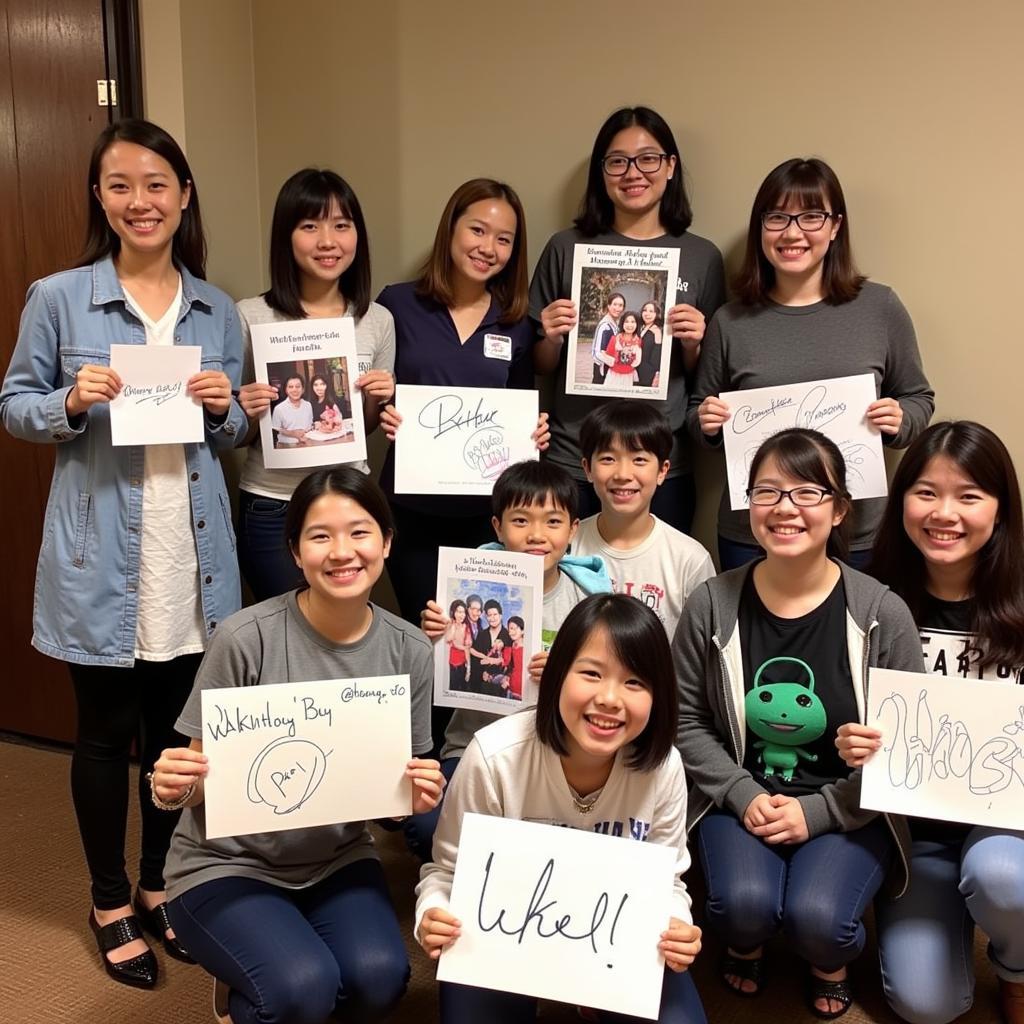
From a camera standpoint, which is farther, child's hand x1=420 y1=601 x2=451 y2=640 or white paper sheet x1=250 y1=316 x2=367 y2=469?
white paper sheet x1=250 y1=316 x2=367 y2=469

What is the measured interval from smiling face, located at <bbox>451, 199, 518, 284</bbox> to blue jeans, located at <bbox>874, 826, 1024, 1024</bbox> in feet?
5.45

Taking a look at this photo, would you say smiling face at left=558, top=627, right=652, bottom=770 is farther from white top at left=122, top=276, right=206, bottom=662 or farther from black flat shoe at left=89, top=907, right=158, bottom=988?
black flat shoe at left=89, top=907, right=158, bottom=988

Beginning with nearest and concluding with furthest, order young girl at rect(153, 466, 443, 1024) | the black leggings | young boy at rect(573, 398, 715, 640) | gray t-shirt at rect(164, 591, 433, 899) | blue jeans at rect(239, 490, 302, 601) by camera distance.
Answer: young girl at rect(153, 466, 443, 1024)
gray t-shirt at rect(164, 591, 433, 899)
the black leggings
young boy at rect(573, 398, 715, 640)
blue jeans at rect(239, 490, 302, 601)

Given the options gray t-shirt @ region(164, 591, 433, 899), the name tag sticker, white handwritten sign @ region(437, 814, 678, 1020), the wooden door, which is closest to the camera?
white handwritten sign @ region(437, 814, 678, 1020)

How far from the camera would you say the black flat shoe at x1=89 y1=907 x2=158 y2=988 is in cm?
209

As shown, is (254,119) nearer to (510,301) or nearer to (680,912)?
(510,301)

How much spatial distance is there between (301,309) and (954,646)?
167cm

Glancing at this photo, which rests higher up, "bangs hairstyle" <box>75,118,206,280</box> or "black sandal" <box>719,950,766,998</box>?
"bangs hairstyle" <box>75,118,206,280</box>

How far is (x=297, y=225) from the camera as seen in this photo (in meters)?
2.38

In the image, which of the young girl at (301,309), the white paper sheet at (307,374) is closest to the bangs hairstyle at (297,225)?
the young girl at (301,309)

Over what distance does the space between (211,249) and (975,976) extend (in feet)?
8.72

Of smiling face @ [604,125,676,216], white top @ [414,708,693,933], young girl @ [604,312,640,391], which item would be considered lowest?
white top @ [414,708,693,933]

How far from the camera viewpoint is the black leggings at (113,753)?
212 centimetres
